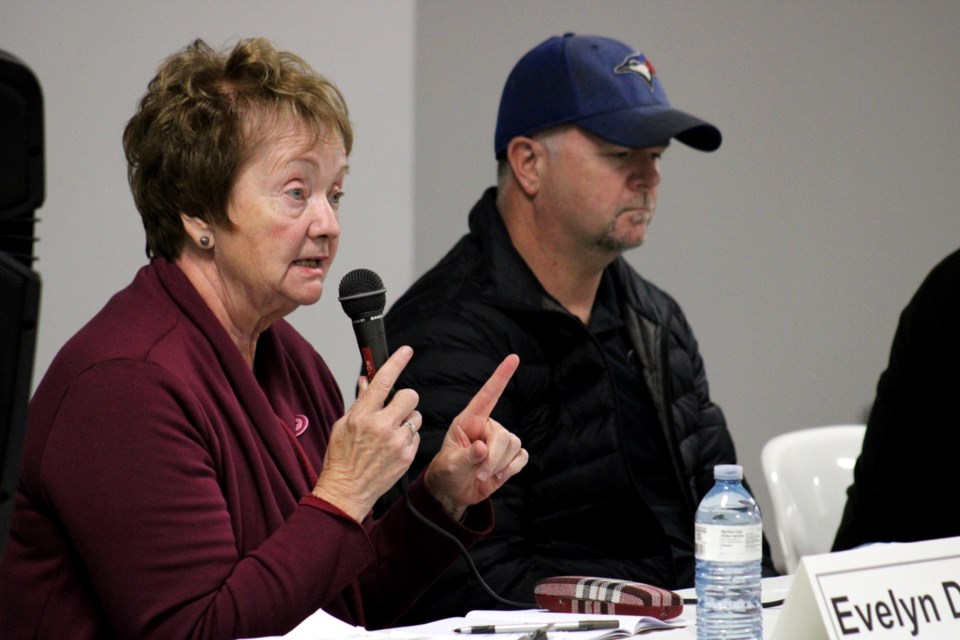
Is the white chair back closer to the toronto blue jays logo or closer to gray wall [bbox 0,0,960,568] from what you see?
the toronto blue jays logo

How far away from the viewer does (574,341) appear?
264cm

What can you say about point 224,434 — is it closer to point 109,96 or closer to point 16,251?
point 16,251

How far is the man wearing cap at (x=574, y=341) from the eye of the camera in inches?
98.3

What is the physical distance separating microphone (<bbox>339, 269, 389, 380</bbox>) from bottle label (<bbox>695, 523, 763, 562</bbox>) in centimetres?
51

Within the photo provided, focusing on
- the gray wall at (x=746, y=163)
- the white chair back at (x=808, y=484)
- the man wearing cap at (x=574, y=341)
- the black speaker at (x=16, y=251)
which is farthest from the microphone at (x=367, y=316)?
the gray wall at (x=746, y=163)

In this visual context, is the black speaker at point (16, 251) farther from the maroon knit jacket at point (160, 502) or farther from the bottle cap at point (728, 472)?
the bottle cap at point (728, 472)

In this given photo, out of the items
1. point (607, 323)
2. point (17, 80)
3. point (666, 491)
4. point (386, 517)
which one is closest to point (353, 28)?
point (607, 323)

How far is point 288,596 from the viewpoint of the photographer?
1616mm

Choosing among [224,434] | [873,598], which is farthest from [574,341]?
[873,598]

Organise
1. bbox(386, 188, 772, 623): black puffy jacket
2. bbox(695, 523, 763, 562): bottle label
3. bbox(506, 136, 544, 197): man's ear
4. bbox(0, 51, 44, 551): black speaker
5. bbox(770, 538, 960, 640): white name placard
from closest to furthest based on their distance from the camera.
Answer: bbox(0, 51, 44, 551): black speaker
bbox(770, 538, 960, 640): white name placard
bbox(695, 523, 763, 562): bottle label
bbox(386, 188, 772, 623): black puffy jacket
bbox(506, 136, 544, 197): man's ear

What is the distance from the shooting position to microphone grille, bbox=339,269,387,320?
5.72 feet

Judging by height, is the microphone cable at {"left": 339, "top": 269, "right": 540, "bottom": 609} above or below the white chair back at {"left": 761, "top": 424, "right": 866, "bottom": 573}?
above

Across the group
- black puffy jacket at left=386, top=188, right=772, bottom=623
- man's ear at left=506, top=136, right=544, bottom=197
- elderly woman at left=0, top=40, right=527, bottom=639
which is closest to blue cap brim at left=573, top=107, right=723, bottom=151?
man's ear at left=506, top=136, right=544, bottom=197

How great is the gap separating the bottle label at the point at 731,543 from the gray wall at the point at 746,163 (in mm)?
2187
